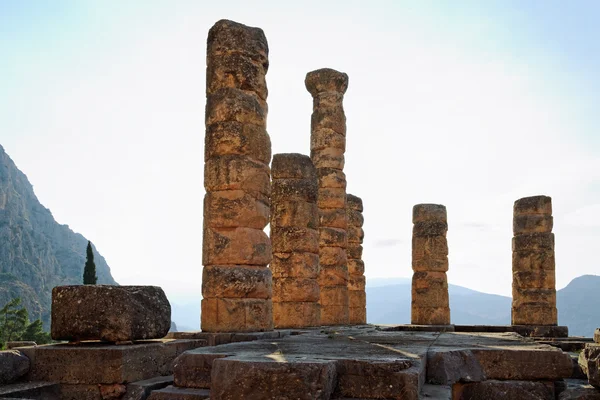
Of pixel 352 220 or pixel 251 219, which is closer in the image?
pixel 251 219

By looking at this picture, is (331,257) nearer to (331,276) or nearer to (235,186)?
(331,276)

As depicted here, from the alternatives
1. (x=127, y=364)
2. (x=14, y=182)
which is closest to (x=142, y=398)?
(x=127, y=364)

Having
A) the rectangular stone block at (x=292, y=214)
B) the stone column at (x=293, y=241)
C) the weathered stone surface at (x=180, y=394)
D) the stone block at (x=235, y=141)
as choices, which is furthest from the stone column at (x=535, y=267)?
the weathered stone surface at (x=180, y=394)

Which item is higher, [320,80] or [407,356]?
[320,80]

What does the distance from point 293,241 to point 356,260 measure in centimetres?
887

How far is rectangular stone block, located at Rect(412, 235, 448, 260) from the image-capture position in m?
20.8

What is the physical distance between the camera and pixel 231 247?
1130 cm

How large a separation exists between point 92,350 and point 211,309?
4.36 meters

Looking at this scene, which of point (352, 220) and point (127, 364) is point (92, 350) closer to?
point (127, 364)

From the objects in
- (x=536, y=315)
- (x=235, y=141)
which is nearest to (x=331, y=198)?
(x=536, y=315)

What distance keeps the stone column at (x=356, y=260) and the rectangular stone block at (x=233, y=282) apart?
485 inches

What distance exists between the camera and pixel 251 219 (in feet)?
37.7

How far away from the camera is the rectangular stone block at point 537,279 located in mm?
19922

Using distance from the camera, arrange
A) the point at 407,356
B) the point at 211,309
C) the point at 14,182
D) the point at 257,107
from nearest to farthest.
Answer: the point at 407,356
the point at 211,309
the point at 257,107
the point at 14,182
